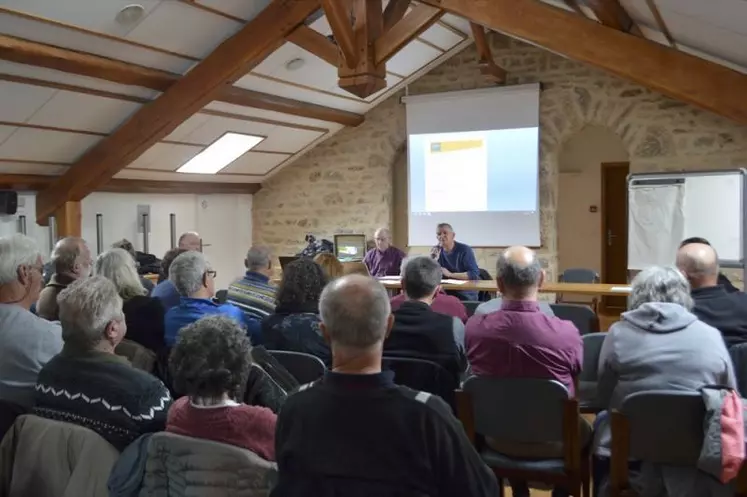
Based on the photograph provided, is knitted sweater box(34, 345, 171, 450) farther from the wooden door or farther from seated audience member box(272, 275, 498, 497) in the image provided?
the wooden door

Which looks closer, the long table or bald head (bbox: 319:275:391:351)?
bald head (bbox: 319:275:391:351)

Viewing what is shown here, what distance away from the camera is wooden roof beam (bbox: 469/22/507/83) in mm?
7887

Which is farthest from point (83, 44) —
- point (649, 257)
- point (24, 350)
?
point (649, 257)

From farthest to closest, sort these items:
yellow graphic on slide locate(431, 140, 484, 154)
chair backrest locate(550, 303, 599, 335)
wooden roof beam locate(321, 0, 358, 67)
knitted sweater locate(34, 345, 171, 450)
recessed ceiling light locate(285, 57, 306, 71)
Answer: yellow graphic on slide locate(431, 140, 484, 154)
recessed ceiling light locate(285, 57, 306, 71)
wooden roof beam locate(321, 0, 358, 67)
chair backrest locate(550, 303, 599, 335)
knitted sweater locate(34, 345, 171, 450)

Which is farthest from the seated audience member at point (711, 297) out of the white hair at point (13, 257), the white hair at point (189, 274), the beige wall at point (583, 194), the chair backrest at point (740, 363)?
the beige wall at point (583, 194)

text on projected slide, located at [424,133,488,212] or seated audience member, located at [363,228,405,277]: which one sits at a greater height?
text on projected slide, located at [424,133,488,212]

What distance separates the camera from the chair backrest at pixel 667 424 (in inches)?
92.0

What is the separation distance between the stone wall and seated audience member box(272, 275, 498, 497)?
7.29 metres

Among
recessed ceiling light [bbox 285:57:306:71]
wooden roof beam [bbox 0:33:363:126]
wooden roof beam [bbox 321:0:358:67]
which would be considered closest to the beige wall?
wooden roof beam [bbox 0:33:363:126]

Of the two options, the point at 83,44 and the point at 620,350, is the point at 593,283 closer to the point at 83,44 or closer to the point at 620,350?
the point at 620,350

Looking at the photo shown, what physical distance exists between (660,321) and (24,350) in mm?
2399

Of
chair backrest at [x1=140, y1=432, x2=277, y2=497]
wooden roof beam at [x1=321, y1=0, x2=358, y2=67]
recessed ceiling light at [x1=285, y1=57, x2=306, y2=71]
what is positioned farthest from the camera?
recessed ceiling light at [x1=285, y1=57, x2=306, y2=71]

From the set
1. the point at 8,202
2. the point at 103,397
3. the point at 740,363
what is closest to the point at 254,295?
the point at 103,397

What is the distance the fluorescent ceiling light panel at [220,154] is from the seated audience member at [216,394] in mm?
6875
